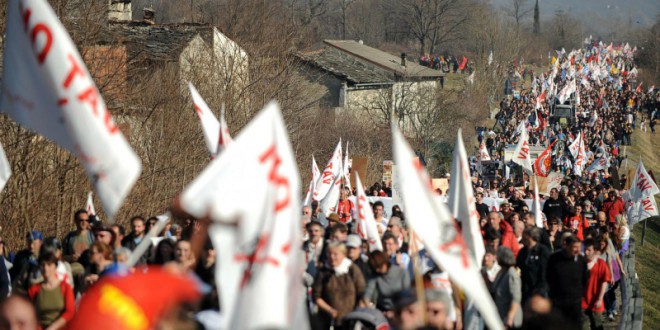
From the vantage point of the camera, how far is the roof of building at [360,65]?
53469 mm

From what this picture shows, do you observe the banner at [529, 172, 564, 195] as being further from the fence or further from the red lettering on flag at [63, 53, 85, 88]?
the red lettering on flag at [63, 53, 85, 88]

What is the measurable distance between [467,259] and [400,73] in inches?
1768

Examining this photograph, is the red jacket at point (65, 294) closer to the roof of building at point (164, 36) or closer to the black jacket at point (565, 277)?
the black jacket at point (565, 277)

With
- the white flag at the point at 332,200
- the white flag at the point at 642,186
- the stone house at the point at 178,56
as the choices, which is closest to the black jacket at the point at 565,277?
the white flag at the point at 332,200

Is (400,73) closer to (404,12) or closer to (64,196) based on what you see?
(64,196)

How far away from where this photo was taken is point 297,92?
34.0 meters

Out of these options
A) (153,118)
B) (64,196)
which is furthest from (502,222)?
(153,118)

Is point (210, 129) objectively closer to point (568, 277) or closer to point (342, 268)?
point (342, 268)

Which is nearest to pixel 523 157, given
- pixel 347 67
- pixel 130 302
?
pixel 130 302

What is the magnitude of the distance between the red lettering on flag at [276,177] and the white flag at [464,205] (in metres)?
3.29

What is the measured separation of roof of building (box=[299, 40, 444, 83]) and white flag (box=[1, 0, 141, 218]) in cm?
4023

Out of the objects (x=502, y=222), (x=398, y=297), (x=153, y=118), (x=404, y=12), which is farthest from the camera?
(x=404, y=12)

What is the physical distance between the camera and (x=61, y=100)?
8164 mm

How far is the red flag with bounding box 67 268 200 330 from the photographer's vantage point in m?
5.32
